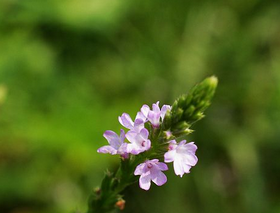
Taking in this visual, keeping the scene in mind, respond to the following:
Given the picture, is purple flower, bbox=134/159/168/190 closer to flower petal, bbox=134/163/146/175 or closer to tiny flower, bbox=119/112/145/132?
flower petal, bbox=134/163/146/175

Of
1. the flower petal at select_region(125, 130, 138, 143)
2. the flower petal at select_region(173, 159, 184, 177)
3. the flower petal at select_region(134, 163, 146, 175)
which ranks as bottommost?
the flower petal at select_region(173, 159, 184, 177)

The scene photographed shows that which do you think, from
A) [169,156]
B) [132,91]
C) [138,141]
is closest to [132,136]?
[138,141]

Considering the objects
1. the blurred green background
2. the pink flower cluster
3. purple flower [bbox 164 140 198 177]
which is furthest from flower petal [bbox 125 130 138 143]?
the blurred green background

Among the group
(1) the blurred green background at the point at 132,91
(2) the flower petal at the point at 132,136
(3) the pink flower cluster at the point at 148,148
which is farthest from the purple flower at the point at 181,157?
(1) the blurred green background at the point at 132,91

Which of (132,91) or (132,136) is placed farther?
(132,91)

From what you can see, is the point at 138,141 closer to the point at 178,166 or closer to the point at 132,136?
the point at 132,136

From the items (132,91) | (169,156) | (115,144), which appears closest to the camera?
(169,156)
